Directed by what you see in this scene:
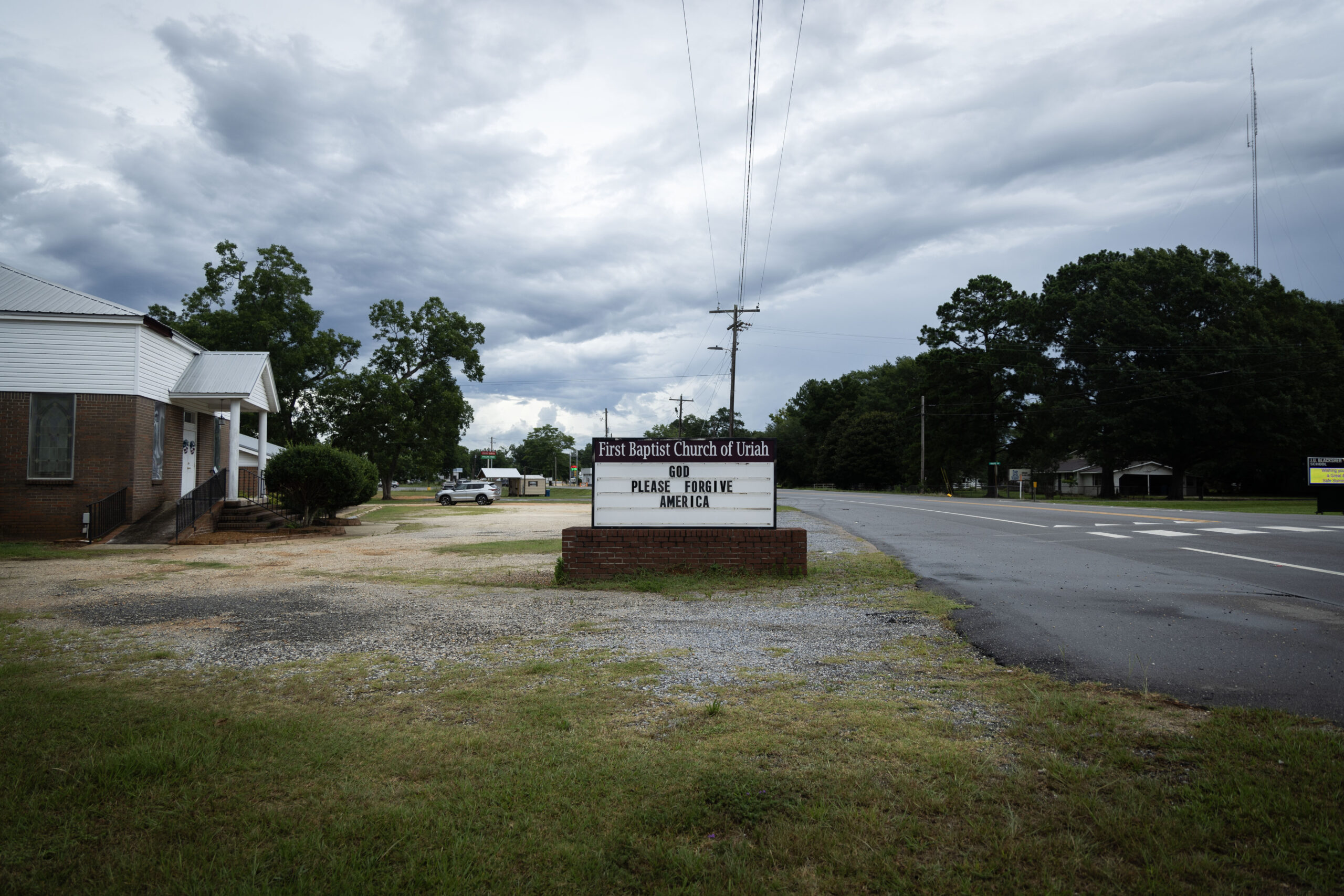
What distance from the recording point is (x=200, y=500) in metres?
19.2

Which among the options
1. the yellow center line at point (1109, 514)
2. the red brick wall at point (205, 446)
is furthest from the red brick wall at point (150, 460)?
the yellow center line at point (1109, 514)

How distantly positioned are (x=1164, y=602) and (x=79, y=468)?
Result: 21603 mm

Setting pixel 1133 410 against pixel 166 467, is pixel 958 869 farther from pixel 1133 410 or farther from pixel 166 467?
pixel 1133 410

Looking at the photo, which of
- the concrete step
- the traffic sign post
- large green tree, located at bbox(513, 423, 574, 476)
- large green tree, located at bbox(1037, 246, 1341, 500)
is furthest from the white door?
large green tree, located at bbox(513, 423, 574, 476)

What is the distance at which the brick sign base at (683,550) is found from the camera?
1073cm

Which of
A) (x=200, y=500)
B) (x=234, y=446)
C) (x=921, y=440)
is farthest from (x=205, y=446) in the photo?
(x=921, y=440)

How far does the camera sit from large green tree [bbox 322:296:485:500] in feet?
154

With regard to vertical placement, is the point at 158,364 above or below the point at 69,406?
above

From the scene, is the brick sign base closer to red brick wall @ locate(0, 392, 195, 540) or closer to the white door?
red brick wall @ locate(0, 392, 195, 540)

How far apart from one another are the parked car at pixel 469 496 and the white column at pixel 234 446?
25310 millimetres

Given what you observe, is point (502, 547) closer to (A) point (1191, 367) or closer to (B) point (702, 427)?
(A) point (1191, 367)

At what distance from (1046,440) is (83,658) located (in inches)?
2491

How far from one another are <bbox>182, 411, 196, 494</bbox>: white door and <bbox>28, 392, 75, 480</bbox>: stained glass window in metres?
3.44

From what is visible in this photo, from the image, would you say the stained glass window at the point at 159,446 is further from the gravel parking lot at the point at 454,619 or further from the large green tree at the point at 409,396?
the large green tree at the point at 409,396
